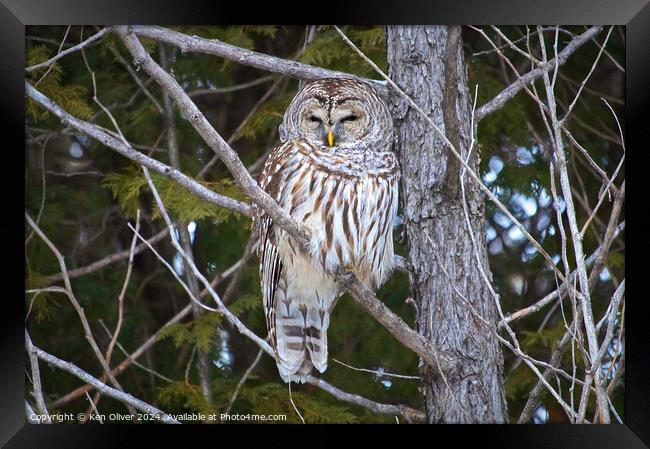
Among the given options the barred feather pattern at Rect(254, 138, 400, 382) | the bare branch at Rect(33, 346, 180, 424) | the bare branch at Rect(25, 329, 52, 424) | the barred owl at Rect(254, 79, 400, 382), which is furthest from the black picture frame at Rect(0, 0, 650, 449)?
the barred feather pattern at Rect(254, 138, 400, 382)

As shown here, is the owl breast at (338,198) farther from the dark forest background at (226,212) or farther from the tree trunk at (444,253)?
the dark forest background at (226,212)

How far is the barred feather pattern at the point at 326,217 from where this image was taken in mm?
2793

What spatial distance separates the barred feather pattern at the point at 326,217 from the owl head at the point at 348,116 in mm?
31

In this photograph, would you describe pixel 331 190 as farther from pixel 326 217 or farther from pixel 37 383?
pixel 37 383

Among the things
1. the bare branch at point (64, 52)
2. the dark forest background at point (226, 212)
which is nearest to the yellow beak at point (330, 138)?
the dark forest background at point (226, 212)

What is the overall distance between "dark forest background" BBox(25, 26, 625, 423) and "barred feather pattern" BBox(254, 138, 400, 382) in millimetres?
418

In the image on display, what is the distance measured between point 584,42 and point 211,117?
1.61 metres

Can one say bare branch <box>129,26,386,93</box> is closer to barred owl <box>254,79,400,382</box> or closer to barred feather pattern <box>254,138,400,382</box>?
barred owl <box>254,79,400,382</box>

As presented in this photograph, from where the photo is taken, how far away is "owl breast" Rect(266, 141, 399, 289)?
279 centimetres

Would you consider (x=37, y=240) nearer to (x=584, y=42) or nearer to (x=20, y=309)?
(x=20, y=309)

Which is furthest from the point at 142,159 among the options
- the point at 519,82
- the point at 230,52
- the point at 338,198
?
the point at 519,82

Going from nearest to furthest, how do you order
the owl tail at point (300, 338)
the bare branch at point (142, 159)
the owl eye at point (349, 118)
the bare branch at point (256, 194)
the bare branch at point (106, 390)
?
1. the bare branch at point (256, 194)
2. the bare branch at point (142, 159)
3. the bare branch at point (106, 390)
4. the owl eye at point (349, 118)
5. the owl tail at point (300, 338)
